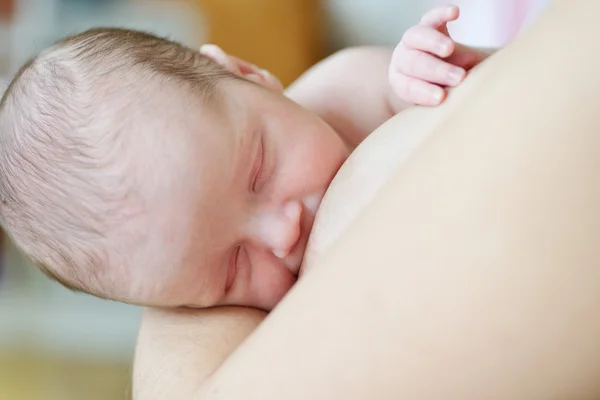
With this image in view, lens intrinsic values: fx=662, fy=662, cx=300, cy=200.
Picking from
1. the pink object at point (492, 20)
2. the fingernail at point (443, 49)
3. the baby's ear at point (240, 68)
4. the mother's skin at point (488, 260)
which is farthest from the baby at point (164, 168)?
the pink object at point (492, 20)

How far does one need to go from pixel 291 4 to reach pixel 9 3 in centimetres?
102

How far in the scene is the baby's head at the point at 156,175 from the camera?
775 mm

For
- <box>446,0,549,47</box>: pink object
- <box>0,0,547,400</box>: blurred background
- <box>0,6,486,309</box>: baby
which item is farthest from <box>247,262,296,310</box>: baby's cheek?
<box>0,0,547,400</box>: blurred background

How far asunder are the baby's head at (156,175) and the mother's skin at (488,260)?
35 cm

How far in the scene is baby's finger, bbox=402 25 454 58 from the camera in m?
0.73

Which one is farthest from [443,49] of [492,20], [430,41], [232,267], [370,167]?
[492,20]

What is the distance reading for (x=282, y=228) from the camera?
819mm

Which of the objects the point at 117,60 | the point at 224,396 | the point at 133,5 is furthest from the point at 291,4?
the point at 224,396

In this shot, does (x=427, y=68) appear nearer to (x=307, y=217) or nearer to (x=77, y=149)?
(x=307, y=217)

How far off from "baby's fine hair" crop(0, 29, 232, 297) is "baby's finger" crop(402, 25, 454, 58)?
0.86 ft

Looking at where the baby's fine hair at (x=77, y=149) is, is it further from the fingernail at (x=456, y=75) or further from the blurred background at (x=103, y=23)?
the blurred background at (x=103, y=23)

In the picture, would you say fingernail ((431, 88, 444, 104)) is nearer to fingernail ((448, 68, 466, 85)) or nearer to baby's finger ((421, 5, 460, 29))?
fingernail ((448, 68, 466, 85))

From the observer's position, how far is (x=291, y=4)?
2.50 metres

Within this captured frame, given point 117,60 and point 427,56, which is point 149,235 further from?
point 427,56
